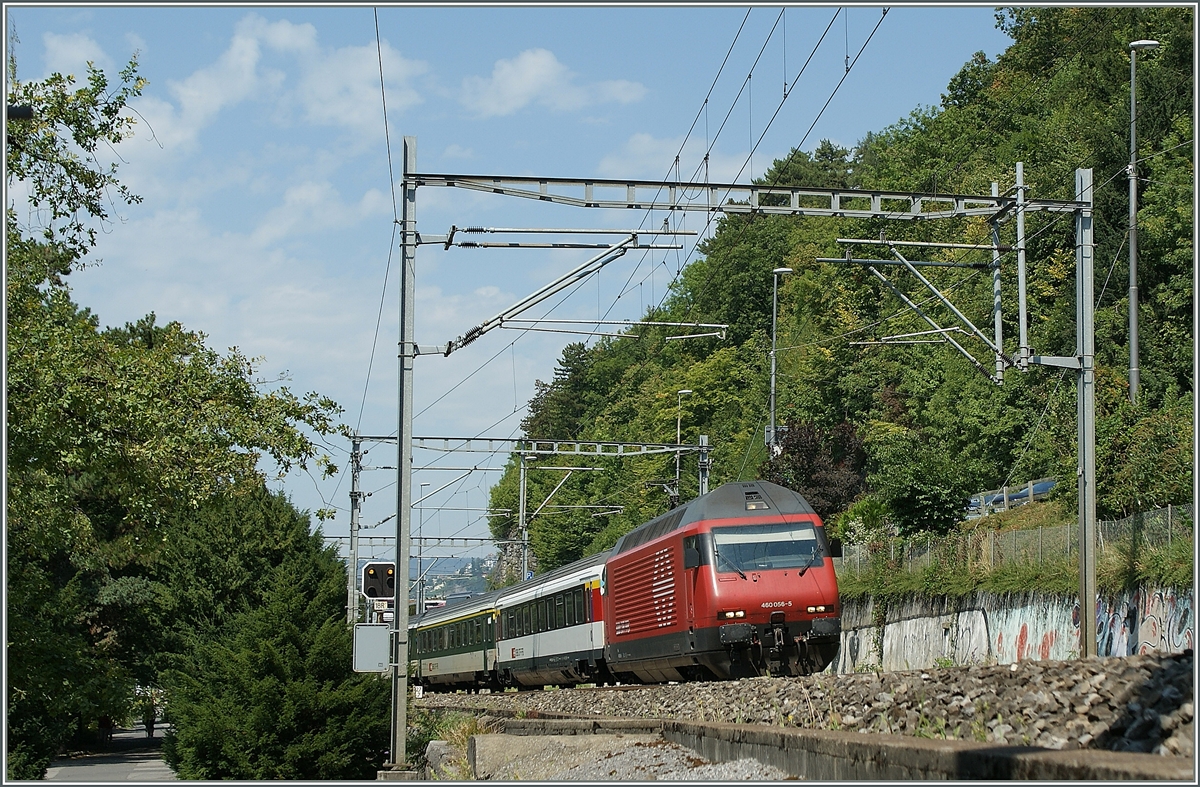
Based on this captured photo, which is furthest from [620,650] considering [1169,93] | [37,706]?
[1169,93]

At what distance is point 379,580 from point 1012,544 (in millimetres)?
13345

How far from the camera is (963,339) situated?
185 ft

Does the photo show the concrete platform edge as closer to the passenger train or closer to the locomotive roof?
the passenger train

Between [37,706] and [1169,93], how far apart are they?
123ft

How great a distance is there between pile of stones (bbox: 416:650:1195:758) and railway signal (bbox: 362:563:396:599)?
7056 mm

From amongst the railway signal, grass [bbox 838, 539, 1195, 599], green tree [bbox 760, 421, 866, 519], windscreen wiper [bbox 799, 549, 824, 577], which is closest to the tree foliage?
the railway signal

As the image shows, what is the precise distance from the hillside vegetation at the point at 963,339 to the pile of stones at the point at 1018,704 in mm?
11504

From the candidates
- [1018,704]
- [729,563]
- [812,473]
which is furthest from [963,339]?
[1018,704]

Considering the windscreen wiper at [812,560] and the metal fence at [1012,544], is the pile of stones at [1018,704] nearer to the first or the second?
the windscreen wiper at [812,560]

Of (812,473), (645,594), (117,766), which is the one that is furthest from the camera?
(812,473)

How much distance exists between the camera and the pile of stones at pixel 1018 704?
805cm

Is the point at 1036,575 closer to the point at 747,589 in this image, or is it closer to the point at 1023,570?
the point at 1023,570

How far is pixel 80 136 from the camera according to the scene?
1919 centimetres

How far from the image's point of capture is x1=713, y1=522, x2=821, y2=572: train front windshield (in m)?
21.8
